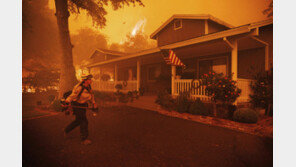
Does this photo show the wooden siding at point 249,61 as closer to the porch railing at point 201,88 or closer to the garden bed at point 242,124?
the porch railing at point 201,88

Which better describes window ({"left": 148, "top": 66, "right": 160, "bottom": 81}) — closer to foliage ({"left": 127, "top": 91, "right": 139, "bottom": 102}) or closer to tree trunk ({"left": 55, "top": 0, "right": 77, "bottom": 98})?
foliage ({"left": 127, "top": 91, "right": 139, "bottom": 102})

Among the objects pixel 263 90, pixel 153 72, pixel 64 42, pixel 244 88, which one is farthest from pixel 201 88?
pixel 64 42

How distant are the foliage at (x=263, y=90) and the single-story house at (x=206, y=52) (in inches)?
13.7

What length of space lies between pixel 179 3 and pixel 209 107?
15.5ft

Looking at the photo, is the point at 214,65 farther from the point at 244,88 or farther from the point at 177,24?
the point at 177,24

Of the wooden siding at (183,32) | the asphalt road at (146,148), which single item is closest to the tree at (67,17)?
the asphalt road at (146,148)

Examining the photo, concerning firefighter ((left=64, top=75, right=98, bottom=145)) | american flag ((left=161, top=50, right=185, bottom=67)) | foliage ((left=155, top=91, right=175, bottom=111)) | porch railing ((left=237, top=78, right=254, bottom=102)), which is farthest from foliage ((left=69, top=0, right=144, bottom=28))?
porch railing ((left=237, top=78, right=254, bottom=102))

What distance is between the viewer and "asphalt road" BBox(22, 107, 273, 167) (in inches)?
86.4

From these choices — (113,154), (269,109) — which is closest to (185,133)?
(113,154)

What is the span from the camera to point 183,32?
29.2 feet

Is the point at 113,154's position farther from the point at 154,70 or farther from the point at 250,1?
the point at 154,70

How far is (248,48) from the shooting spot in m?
6.84

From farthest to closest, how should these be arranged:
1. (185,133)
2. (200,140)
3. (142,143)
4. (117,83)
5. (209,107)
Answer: (117,83), (209,107), (185,133), (200,140), (142,143)

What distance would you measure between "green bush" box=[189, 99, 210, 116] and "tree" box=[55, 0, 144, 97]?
201 inches
